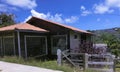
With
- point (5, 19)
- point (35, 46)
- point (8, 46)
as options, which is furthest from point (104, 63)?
point (5, 19)

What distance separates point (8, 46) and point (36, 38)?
292cm

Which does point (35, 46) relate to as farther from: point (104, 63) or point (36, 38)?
point (104, 63)

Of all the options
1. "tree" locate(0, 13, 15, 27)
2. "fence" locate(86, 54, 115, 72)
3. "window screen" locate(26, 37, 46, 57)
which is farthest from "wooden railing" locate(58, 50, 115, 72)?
"tree" locate(0, 13, 15, 27)

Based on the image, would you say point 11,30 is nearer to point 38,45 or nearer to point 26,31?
point 26,31

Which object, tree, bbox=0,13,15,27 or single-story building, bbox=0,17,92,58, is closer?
single-story building, bbox=0,17,92,58

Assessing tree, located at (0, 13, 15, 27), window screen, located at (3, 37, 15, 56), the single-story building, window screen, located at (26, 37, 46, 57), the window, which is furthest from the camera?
tree, located at (0, 13, 15, 27)

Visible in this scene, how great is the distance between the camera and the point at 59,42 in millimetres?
20859

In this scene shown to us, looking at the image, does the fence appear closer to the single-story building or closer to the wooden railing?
the wooden railing

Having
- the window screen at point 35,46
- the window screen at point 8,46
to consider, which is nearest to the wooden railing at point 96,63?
the window screen at point 35,46

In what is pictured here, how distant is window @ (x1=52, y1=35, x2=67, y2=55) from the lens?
67.1ft

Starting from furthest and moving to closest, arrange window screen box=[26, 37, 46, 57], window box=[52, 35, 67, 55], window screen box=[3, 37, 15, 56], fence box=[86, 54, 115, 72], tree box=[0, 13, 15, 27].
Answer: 1. tree box=[0, 13, 15, 27]
2. window box=[52, 35, 67, 55]
3. window screen box=[26, 37, 46, 57]
4. window screen box=[3, 37, 15, 56]
5. fence box=[86, 54, 115, 72]

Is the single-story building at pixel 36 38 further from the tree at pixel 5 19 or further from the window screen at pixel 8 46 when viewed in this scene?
the tree at pixel 5 19

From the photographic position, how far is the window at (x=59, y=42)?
2044 cm

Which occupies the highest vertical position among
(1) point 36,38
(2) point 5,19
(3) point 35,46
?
(2) point 5,19
